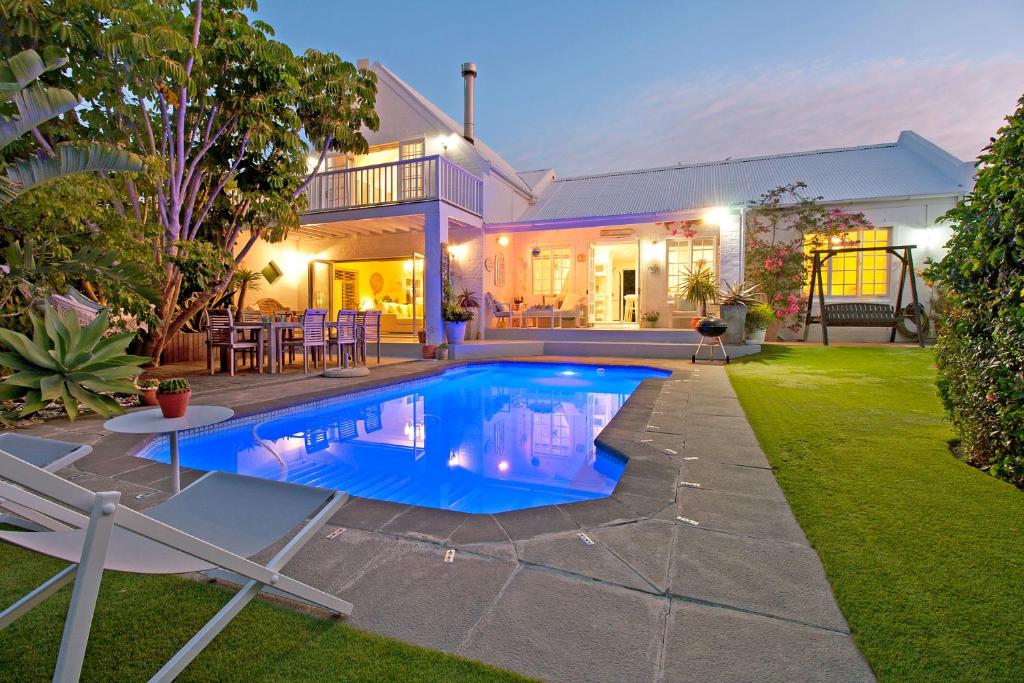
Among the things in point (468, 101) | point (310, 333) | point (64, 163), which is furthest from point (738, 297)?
point (64, 163)

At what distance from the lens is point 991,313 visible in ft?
9.04

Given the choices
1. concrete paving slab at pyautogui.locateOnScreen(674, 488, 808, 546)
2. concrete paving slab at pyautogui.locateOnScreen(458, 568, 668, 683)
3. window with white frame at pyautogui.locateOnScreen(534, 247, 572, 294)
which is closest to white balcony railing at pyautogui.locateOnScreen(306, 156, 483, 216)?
window with white frame at pyautogui.locateOnScreen(534, 247, 572, 294)

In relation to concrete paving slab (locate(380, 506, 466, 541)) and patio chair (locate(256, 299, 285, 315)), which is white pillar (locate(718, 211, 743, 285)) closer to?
concrete paving slab (locate(380, 506, 466, 541))

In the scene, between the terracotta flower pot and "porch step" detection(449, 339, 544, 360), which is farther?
"porch step" detection(449, 339, 544, 360)

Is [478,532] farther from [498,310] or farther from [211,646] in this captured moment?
[498,310]

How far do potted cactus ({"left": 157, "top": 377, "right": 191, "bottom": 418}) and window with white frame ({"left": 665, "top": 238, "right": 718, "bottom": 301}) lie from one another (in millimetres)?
11294

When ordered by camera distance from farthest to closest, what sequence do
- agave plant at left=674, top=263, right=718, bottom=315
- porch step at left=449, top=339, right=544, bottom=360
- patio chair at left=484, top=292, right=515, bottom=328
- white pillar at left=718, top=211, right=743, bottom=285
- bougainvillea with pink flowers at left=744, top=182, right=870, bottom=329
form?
patio chair at left=484, top=292, right=515, bottom=328 → bougainvillea with pink flowers at left=744, top=182, right=870, bottom=329 → agave plant at left=674, top=263, right=718, bottom=315 → white pillar at left=718, top=211, right=743, bottom=285 → porch step at left=449, top=339, right=544, bottom=360

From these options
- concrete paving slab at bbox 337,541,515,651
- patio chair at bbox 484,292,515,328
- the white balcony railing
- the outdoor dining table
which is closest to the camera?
concrete paving slab at bbox 337,541,515,651

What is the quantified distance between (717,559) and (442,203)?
9.34 metres

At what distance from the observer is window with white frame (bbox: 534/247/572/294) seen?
523 inches

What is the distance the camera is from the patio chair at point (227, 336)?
716cm

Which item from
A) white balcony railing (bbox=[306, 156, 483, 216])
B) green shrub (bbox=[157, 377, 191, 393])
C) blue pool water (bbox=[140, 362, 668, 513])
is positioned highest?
white balcony railing (bbox=[306, 156, 483, 216])

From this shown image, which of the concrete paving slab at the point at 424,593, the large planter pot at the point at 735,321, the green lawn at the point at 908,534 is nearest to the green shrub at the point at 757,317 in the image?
the large planter pot at the point at 735,321

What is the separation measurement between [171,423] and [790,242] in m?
12.8
